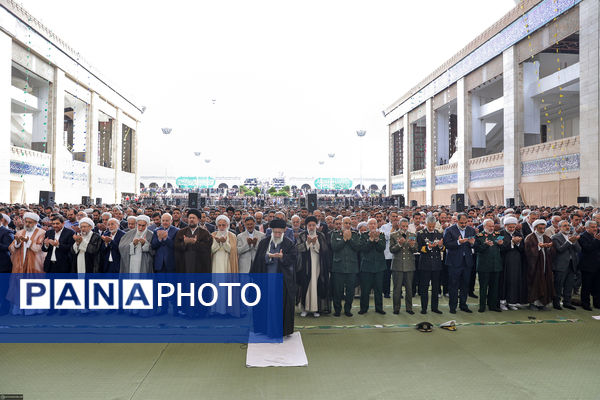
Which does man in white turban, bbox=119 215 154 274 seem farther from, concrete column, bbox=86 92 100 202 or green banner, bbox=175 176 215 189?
green banner, bbox=175 176 215 189

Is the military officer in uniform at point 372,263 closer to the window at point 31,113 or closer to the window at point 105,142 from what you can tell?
the window at point 31,113

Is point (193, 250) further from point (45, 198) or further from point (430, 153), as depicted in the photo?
point (430, 153)

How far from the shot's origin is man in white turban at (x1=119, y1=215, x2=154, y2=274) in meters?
6.32

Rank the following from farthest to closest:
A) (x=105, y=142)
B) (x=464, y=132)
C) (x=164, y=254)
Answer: (x=105, y=142)
(x=464, y=132)
(x=164, y=254)

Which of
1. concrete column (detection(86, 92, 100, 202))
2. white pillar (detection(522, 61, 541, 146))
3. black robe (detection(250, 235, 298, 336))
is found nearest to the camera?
black robe (detection(250, 235, 298, 336))

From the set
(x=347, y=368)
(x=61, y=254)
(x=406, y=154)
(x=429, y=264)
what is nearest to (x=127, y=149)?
(x=406, y=154)

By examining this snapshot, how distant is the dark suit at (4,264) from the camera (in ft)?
20.3

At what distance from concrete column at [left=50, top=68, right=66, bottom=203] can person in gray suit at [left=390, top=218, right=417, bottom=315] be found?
21297mm

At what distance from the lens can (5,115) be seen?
1747cm

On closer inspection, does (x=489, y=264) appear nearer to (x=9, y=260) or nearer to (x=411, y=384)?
(x=411, y=384)

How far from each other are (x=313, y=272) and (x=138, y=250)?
9.05 feet

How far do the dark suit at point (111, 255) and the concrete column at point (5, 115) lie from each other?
14.0 m

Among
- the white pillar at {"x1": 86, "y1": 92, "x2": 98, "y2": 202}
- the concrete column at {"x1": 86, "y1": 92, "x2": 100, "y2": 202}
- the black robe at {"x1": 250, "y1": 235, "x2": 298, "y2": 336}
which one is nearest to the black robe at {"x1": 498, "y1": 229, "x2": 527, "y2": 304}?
the black robe at {"x1": 250, "y1": 235, "x2": 298, "y2": 336}

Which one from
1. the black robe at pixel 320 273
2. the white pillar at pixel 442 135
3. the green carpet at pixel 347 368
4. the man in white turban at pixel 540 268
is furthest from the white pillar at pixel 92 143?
the man in white turban at pixel 540 268
